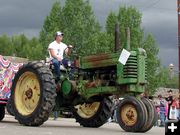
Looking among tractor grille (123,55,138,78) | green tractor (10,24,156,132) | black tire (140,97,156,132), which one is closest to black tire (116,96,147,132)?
green tractor (10,24,156,132)

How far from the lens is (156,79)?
188 ft

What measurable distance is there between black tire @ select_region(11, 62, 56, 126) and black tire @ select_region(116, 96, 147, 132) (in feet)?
5.33

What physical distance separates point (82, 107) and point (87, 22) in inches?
1913

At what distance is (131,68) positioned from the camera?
1100 cm

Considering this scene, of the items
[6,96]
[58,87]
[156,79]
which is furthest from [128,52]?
[156,79]

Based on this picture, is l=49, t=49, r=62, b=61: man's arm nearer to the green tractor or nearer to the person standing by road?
the person standing by road

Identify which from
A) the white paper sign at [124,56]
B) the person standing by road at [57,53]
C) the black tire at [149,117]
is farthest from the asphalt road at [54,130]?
the white paper sign at [124,56]

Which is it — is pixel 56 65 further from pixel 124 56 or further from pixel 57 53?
pixel 124 56

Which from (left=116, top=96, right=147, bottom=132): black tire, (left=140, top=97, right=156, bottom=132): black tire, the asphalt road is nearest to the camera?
the asphalt road

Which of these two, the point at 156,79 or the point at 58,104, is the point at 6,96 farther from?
the point at 156,79

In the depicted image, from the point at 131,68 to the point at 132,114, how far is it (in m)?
1.06

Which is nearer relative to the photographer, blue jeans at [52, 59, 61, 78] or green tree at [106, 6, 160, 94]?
blue jeans at [52, 59, 61, 78]

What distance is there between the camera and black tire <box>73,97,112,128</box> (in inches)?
498

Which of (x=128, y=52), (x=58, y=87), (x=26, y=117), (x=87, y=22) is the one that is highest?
(x=87, y=22)
